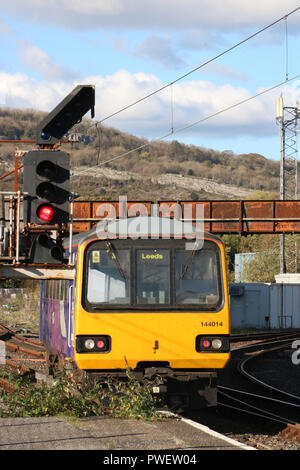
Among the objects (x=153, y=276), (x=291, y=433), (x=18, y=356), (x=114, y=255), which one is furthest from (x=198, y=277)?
(x=18, y=356)

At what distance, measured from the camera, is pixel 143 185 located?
154000 mm

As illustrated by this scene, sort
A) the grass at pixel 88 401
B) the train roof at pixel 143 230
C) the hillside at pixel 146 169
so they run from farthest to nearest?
1. the hillside at pixel 146 169
2. the train roof at pixel 143 230
3. the grass at pixel 88 401

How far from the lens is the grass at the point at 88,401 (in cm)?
1041

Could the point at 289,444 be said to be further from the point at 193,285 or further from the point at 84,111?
the point at 84,111

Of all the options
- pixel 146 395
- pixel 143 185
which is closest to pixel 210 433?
pixel 146 395

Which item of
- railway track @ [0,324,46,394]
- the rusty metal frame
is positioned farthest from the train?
the rusty metal frame

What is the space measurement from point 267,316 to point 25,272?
29.2m

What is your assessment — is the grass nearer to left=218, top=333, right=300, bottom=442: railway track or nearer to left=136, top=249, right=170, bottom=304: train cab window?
left=136, top=249, right=170, bottom=304: train cab window

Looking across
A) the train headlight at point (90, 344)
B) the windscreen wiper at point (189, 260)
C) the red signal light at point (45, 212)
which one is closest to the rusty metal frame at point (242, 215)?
the windscreen wiper at point (189, 260)

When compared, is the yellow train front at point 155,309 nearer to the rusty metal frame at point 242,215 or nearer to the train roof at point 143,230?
the train roof at point 143,230

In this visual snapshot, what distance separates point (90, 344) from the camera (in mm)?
10891

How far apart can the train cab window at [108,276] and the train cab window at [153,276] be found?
171 mm

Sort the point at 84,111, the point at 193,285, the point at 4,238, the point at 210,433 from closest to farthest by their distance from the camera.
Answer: the point at 210,433
the point at 84,111
the point at 193,285
the point at 4,238

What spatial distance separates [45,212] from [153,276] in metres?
2.25
